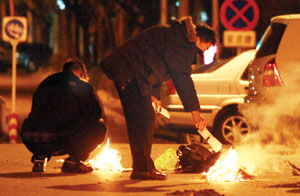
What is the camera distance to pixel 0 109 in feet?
52.2

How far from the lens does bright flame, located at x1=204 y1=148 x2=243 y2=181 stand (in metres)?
10.1

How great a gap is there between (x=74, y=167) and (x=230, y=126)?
15.9 ft

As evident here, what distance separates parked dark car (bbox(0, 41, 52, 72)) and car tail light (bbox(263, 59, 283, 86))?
38589 mm

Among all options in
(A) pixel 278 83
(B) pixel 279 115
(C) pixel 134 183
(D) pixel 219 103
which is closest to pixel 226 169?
(C) pixel 134 183

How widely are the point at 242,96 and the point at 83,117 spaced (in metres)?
4.86

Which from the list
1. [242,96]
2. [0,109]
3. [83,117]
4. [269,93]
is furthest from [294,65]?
[0,109]

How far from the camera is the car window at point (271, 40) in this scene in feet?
43.1

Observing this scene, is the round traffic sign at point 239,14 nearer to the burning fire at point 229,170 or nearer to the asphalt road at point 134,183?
the asphalt road at point 134,183

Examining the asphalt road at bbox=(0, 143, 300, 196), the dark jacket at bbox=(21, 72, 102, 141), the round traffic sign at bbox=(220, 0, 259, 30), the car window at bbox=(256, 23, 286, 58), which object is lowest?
the asphalt road at bbox=(0, 143, 300, 196)

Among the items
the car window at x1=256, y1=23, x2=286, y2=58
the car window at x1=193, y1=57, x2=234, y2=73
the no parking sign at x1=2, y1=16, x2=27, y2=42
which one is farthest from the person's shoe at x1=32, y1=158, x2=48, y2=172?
the no parking sign at x1=2, y1=16, x2=27, y2=42

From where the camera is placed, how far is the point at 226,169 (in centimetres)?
1023

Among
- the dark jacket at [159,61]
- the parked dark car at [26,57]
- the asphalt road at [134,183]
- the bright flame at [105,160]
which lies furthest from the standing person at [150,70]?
the parked dark car at [26,57]

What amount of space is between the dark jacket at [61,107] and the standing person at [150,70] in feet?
2.64

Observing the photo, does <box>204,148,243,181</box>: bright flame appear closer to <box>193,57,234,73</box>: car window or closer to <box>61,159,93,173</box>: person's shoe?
<box>61,159,93,173</box>: person's shoe
